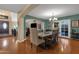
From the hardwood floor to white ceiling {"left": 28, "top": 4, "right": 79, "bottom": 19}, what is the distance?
0.71m

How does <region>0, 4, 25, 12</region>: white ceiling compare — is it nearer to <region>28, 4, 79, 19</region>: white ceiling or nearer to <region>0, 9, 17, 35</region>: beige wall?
<region>0, 9, 17, 35</region>: beige wall

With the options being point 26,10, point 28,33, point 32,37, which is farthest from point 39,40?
point 26,10

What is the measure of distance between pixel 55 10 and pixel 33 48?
1.20 m

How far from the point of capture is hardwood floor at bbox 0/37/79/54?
7.32ft

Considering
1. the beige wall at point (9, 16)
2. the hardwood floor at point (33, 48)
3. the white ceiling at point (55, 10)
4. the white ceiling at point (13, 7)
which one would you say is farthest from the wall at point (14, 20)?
the white ceiling at point (55, 10)

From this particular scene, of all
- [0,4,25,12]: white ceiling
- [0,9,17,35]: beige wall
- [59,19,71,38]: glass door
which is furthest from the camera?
[59,19,71,38]: glass door

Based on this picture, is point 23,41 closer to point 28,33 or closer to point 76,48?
point 28,33

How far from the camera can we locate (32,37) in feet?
8.06

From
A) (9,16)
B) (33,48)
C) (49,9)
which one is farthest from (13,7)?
(33,48)

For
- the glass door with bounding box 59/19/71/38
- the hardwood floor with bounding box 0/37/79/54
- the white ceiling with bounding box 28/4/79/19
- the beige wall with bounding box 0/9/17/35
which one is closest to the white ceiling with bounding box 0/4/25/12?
the beige wall with bounding box 0/9/17/35

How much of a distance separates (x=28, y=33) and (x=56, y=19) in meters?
0.83

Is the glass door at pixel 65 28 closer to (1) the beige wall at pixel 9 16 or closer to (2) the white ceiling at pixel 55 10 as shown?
(2) the white ceiling at pixel 55 10

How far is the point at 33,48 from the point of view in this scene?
2.39m

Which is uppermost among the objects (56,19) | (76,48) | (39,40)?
(56,19)
